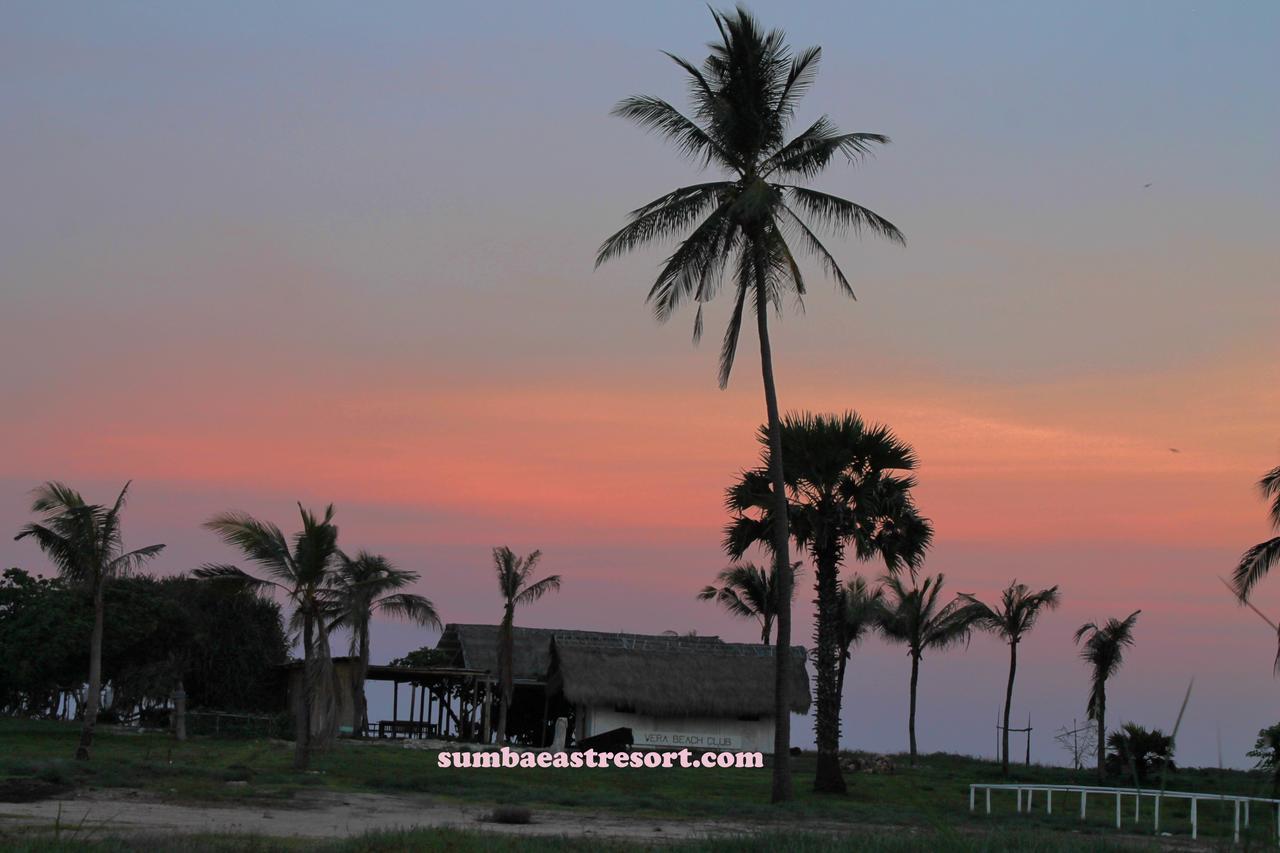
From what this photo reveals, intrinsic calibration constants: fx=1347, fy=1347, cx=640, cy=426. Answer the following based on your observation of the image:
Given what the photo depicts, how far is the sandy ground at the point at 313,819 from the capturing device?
55.0ft

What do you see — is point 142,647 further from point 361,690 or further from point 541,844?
point 541,844

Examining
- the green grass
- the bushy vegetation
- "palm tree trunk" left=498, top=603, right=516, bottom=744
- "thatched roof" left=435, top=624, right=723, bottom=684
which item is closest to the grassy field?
the green grass

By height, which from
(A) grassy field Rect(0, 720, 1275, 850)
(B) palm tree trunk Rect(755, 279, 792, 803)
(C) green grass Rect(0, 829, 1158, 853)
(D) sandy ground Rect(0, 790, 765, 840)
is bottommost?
(A) grassy field Rect(0, 720, 1275, 850)

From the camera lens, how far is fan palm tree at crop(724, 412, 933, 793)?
30250 mm

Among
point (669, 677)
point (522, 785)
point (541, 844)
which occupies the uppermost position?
point (669, 677)

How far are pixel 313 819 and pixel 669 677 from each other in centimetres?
2810

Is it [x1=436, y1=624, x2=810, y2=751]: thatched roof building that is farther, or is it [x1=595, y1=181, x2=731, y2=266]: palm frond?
[x1=436, y1=624, x2=810, y2=751]: thatched roof building

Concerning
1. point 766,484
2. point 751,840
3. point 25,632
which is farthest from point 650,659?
point 751,840

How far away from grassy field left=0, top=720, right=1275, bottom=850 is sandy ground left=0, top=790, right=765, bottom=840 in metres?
0.98

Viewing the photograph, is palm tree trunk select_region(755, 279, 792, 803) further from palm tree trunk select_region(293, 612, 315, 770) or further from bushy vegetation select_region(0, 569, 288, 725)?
bushy vegetation select_region(0, 569, 288, 725)

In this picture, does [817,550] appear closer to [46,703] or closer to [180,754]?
[180,754]

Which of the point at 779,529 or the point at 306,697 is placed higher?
the point at 779,529

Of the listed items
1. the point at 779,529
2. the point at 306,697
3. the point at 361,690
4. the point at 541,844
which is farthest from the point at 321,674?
the point at 541,844

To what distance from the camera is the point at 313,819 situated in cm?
1941
